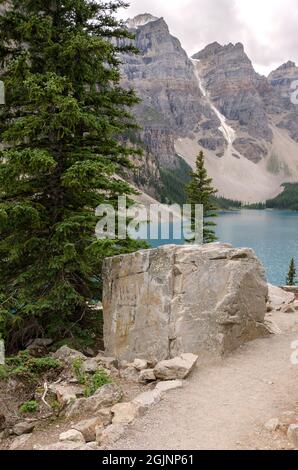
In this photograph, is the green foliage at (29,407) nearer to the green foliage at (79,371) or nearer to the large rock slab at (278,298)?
the green foliage at (79,371)

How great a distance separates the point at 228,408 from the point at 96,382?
11.2 feet

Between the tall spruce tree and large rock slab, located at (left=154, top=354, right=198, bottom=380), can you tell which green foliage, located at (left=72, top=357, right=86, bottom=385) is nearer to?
large rock slab, located at (left=154, top=354, right=198, bottom=380)

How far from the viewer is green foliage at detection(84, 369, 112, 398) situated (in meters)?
9.92

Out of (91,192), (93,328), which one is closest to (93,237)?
(91,192)

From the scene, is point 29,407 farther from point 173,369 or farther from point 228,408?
point 228,408

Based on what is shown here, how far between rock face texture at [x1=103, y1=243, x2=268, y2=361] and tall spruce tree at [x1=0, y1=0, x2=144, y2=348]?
3.57ft

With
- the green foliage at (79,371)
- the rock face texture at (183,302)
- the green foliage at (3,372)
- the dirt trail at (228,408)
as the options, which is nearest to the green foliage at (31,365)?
the green foliage at (3,372)

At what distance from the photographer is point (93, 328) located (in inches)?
573

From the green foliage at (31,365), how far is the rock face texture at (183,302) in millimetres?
2428

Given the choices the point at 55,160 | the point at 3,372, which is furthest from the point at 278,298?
the point at 3,372

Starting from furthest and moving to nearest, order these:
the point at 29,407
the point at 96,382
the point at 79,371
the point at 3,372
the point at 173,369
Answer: the point at 79,371 → the point at 173,369 → the point at 96,382 → the point at 3,372 → the point at 29,407

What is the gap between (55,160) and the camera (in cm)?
1310

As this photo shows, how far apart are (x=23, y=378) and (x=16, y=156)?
20.0 ft

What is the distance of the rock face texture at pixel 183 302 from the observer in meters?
11.8
